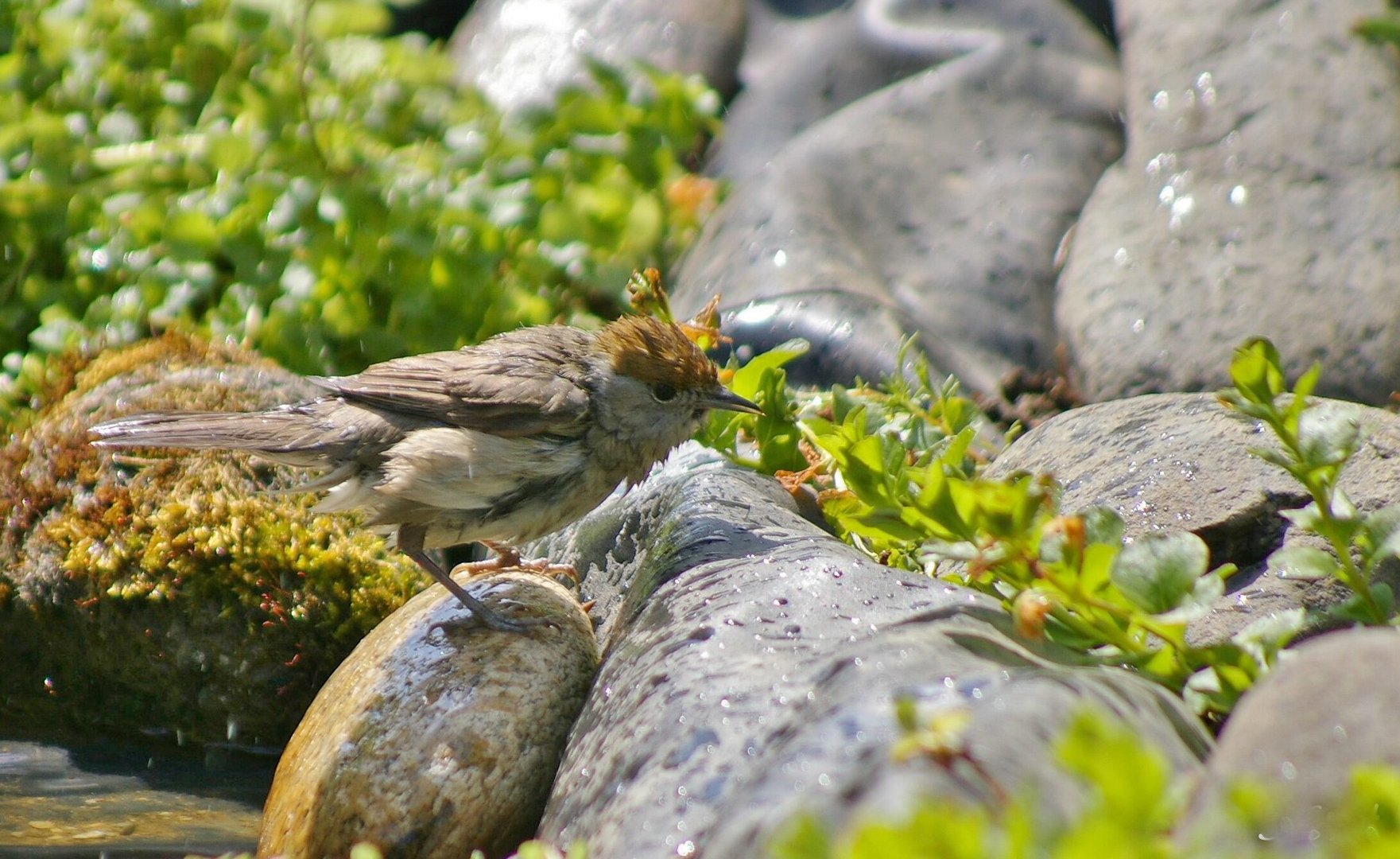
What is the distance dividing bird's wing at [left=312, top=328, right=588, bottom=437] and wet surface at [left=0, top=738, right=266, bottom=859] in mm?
1510

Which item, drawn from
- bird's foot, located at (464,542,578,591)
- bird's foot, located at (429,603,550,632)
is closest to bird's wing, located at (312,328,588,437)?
bird's foot, located at (464,542,578,591)

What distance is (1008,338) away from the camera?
6953 millimetres

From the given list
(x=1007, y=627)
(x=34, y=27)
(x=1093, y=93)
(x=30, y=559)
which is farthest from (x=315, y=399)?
(x=1093, y=93)

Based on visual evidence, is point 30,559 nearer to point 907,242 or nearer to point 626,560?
point 626,560

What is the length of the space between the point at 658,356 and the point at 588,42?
4.96m

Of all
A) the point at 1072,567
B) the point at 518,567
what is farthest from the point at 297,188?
the point at 1072,567

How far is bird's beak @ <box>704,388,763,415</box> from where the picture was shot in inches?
189

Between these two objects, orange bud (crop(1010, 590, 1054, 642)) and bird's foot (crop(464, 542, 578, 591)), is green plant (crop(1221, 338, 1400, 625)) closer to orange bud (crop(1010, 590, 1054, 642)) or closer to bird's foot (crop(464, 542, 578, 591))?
orange bud (crop(1010, 590, 1054, 642))

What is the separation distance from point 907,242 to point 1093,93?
1642 millimetres

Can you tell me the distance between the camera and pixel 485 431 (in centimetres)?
479

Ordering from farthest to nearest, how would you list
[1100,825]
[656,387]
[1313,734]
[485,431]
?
[656,387] → [485,431] → [1313,734] → [1100,825]

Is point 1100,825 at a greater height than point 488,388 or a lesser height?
greater

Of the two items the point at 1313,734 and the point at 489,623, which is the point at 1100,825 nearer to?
the point at 1313,734

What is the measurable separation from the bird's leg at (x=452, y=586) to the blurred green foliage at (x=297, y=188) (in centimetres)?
197
